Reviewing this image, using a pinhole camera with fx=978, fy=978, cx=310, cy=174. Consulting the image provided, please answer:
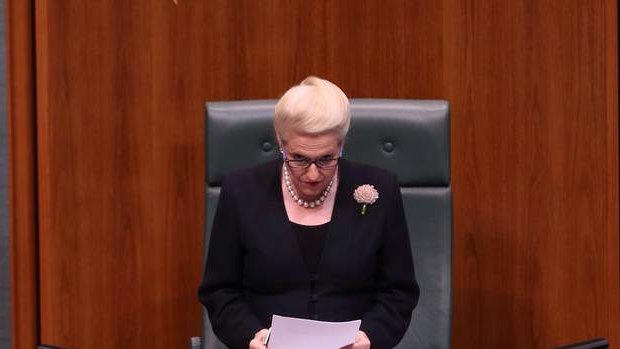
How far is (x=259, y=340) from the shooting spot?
180 centimetres

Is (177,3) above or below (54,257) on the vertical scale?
above

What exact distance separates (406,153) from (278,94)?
0.54 metres

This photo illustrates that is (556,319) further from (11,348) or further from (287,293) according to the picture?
(11,348)

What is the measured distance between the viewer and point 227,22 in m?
2.50

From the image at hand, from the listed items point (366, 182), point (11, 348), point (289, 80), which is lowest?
point (11, 348)

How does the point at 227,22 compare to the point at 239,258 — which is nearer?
the point at 239,258

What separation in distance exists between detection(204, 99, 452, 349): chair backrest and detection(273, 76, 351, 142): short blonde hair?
0.91ft

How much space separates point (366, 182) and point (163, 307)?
830 millimetres

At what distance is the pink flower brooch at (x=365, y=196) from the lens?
6.39 ft

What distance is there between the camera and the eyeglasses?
1856 millimetres

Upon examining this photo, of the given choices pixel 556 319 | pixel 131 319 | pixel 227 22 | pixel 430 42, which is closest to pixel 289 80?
pixel 227 22

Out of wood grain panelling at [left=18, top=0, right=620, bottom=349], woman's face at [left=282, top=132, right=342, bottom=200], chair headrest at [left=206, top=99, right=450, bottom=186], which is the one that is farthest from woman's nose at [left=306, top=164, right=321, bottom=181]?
wood grain panelling at [left=18, top=0, right=620, bottom=349]

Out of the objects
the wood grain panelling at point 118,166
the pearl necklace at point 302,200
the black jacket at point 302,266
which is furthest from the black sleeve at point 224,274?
the wood grain panelling at point 118,166

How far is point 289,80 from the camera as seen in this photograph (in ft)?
8.26
